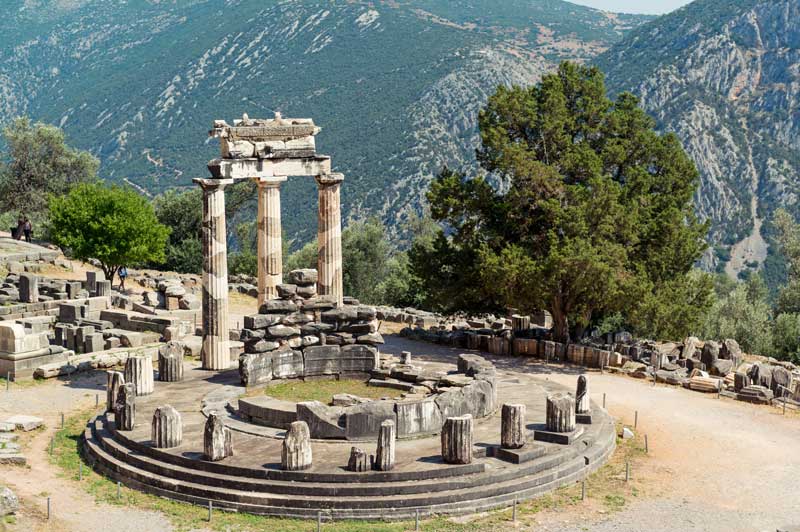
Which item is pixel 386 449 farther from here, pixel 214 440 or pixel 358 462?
pixel 214 440

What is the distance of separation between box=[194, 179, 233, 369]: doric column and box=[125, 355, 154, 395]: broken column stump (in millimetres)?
3299

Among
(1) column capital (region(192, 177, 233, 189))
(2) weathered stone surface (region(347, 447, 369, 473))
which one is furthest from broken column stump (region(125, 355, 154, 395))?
(2) weathered stone surface (region(347, 447, 369, 473))

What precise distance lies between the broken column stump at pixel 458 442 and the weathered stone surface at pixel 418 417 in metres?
2.00

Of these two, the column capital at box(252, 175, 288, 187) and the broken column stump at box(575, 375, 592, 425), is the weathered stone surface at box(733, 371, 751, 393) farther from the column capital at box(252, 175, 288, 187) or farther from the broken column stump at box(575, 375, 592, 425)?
the column capital at box(252, 175, 288, 187)

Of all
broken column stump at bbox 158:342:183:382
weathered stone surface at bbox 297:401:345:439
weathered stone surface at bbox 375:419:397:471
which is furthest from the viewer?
broken column stump at bbox 158:342:183:382

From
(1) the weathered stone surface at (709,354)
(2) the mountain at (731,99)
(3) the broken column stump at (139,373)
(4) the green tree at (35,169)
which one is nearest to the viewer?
(3) the broken column stump at (139,373)

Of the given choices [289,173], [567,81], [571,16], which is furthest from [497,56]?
[289,173]

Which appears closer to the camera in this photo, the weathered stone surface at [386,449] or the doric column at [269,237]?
the weathered stone surface at [386,449]

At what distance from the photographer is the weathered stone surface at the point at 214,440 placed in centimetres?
2138

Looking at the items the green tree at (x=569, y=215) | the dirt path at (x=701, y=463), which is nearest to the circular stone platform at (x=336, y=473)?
the dirt path at (x=701, y=463)

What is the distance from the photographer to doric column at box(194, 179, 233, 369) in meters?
30.3

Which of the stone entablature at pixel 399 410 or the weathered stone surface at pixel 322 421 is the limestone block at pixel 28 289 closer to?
the stone entablature at pixel 399 410

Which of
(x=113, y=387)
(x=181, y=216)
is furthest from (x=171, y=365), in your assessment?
(x=181, y=216)

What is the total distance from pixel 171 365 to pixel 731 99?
372ft
